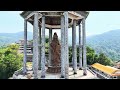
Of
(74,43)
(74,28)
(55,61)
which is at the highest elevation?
(74,28)

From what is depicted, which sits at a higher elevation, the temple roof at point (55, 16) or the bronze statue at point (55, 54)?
the temple roof at point (55, 16)

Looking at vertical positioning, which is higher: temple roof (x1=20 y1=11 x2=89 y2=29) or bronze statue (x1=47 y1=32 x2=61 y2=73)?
temple roof (x1=20 y1=11 x2=89 y2=29)

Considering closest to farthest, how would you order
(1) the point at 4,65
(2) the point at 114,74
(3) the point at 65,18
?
(3) the point at 65,18
(2) the point at 114,74
(1) the point at 4,65

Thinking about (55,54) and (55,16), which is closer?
(55,16)

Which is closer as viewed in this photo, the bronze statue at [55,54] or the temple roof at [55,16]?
the temple roof at [55,16]

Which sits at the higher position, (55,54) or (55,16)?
(55,16)

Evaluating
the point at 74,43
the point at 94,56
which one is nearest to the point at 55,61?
the point at 74,43

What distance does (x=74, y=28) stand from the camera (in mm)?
17969

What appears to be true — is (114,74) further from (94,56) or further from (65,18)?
(94,56)

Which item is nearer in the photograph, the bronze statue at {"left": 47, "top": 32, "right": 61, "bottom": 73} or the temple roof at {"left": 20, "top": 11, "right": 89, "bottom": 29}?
the temple roof at {"left": 20, "top": 11, "right": 89, "bottom": 29}
